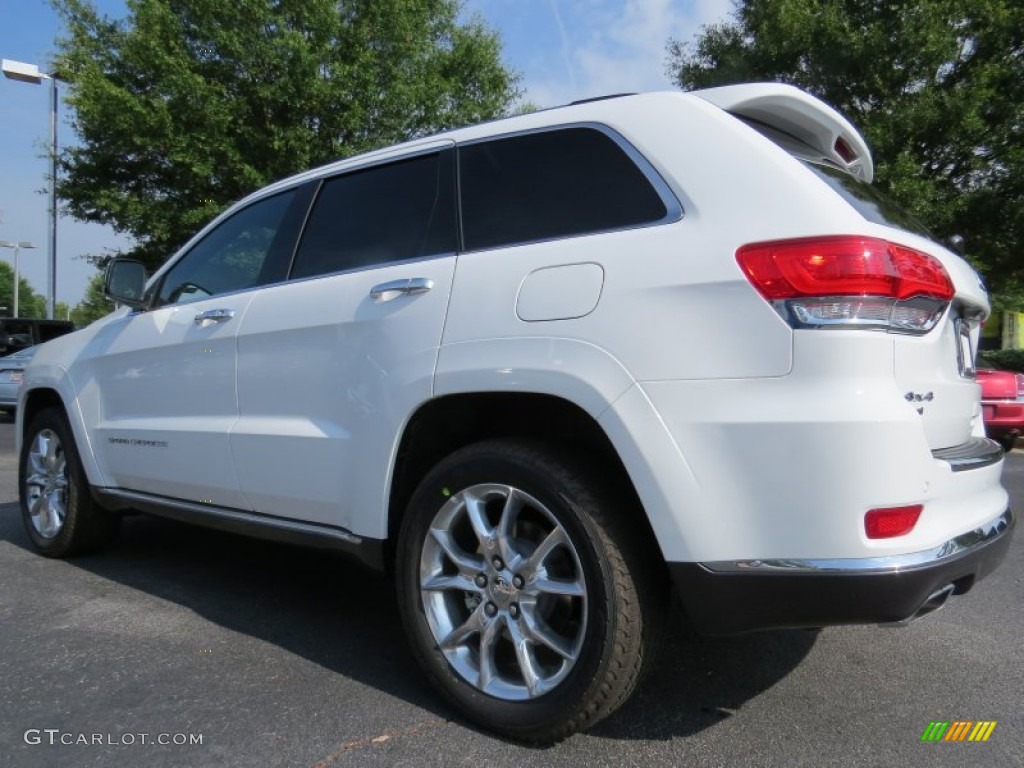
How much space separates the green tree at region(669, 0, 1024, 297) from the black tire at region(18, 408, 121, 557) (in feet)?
36.6

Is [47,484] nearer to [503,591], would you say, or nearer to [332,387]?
[332,387]

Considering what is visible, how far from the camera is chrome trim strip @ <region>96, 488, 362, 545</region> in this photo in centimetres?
296

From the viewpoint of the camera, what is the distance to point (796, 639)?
327 centimetres

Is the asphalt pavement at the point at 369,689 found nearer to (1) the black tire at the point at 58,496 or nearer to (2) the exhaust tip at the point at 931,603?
(1) the black tire at the point at 58,496

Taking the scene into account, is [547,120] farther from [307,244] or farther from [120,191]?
[120,191]

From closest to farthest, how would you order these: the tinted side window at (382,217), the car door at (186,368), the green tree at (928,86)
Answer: the tinted side window at (382,217) < the car door at (186,368) < the green tree at (928,86)

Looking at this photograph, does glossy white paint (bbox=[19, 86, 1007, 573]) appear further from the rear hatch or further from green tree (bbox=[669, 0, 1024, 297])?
green tree (bbox=[669, 0, 1024, 297])

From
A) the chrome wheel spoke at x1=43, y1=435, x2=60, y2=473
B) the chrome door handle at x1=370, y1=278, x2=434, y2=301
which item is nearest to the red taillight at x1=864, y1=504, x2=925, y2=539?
the chrome door handle at x1=370, y1=278, x2=434, y2=301

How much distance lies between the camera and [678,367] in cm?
213

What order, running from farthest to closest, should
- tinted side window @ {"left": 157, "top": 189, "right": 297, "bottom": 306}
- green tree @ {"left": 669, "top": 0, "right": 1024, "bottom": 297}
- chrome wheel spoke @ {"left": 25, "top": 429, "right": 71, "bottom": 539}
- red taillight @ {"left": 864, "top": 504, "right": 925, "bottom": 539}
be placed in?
1. green tree @ {"left": 669, "top": 0, "right": 1024, "bottom": 297}
2. chrome wheel spoke @ {"left": 25, "top": 429, "right": 71, "bottom": 539}
3. tinted side window @ {"left": 157, "top": 189, "right": 297, "bottom": 306}
4. red taillight @ {"left": 864, "top": 504, "right": 925, "bottom": 539}

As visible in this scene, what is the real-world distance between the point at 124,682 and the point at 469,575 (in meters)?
1.35

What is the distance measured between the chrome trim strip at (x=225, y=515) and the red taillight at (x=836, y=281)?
162 centimetres

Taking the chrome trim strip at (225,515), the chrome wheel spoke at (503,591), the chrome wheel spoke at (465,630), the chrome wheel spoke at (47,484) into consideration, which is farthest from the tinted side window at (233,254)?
the chrome wheel spoke at (465,630)

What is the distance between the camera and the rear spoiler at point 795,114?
8.39ft
